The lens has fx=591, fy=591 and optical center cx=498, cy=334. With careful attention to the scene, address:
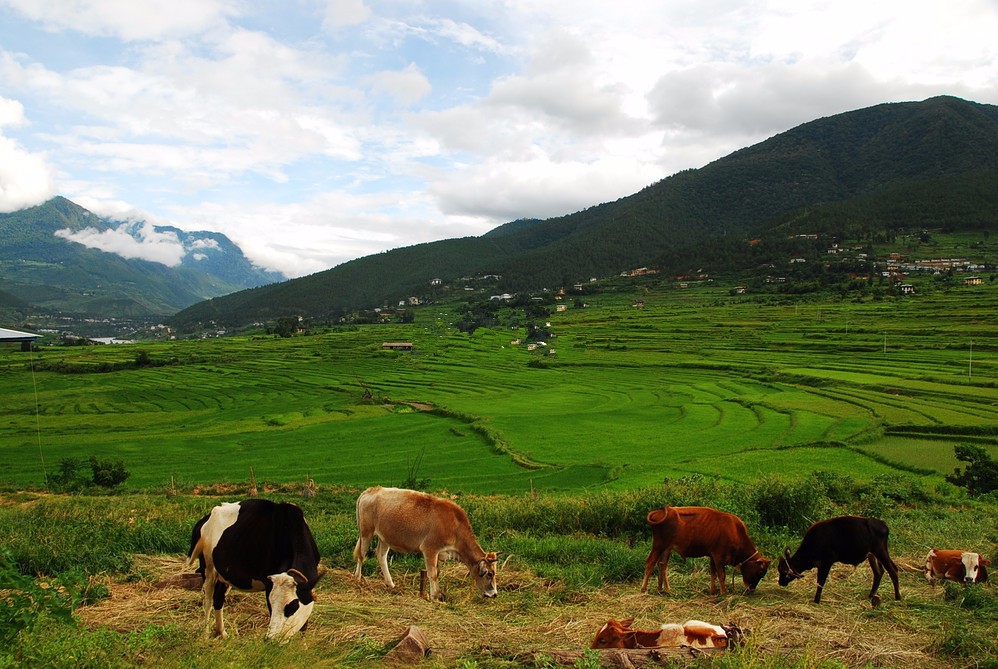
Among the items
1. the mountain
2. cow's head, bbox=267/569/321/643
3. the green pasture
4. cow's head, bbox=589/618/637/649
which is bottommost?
the green pasture

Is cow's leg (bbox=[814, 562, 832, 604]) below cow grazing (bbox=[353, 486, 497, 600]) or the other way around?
below

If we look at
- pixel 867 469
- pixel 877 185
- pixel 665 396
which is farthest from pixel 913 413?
pixel 877 185

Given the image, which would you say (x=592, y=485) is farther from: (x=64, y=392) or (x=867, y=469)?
(x=64, y=392)

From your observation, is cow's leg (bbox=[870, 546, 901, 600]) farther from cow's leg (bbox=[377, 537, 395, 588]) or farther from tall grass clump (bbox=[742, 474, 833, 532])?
cow's leg (bbox=[377, 537, 395, 588])

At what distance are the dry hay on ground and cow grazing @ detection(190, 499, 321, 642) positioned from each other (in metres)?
0.43

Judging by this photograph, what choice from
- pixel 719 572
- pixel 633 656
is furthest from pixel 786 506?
pixel 633 656

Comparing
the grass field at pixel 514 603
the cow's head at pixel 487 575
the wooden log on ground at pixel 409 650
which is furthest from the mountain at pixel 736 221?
the wooden log on ground at pixel 409 650

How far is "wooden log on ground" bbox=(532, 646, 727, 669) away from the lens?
5090 mm

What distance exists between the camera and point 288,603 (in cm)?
557

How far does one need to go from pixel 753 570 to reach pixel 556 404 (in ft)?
122

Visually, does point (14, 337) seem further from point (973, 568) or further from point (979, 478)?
point (979, 478)

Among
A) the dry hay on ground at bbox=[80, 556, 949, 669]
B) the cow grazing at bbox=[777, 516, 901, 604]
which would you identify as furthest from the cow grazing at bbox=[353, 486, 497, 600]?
the cow grazing at bbox=[777, 516, 901, 604]

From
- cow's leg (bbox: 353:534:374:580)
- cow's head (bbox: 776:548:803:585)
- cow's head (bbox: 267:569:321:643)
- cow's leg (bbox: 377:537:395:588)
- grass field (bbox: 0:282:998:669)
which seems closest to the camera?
cow's head (bbox: 267:569:321:643)

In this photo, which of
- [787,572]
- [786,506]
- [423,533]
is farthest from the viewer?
[786,506]
